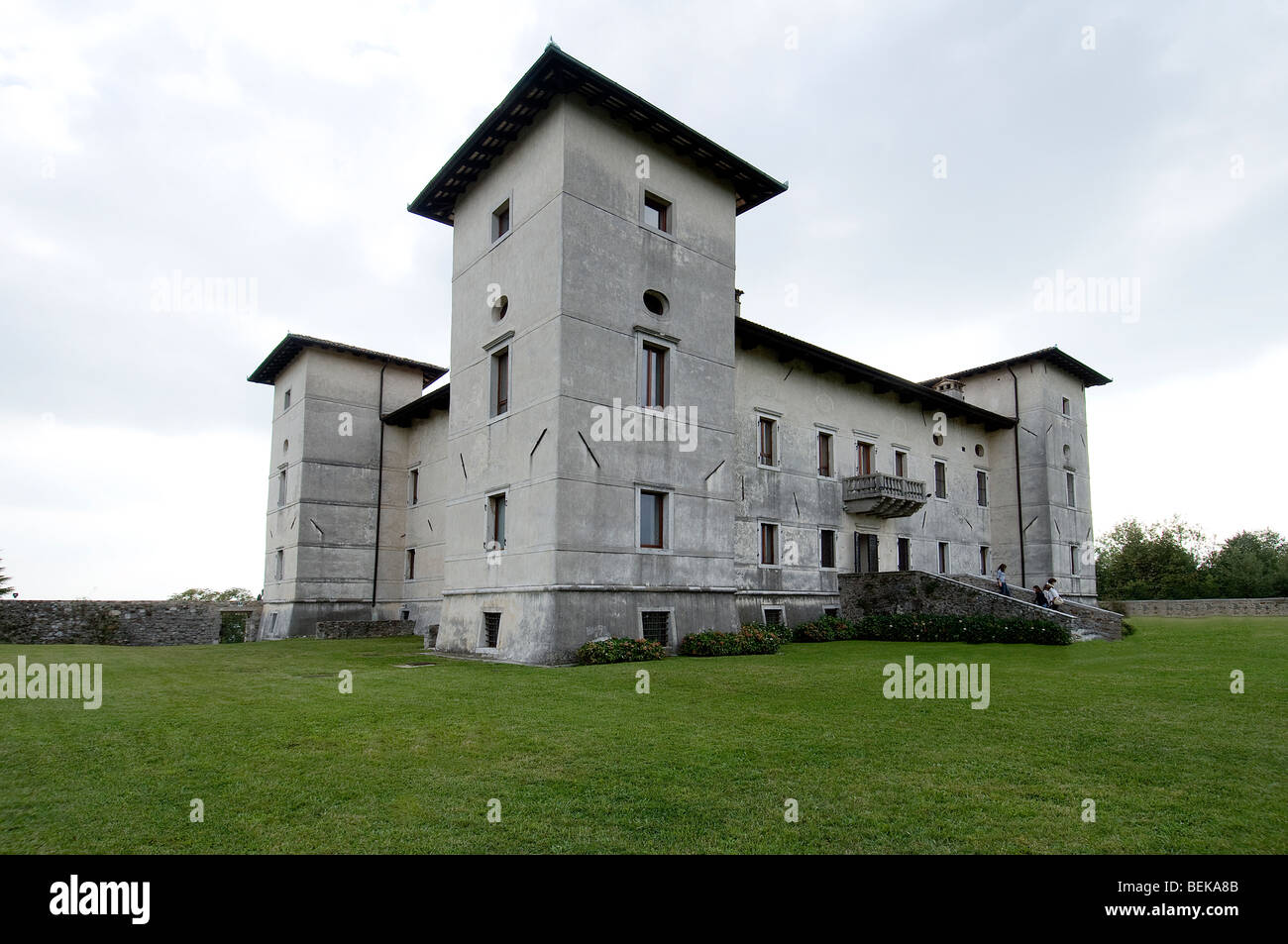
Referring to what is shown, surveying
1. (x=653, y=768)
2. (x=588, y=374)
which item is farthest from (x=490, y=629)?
(x=653, y=768)

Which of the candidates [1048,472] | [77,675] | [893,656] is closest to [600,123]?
[893,656]

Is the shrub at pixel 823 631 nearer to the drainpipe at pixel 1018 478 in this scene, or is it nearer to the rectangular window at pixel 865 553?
the rectangular window at pixel 865 553

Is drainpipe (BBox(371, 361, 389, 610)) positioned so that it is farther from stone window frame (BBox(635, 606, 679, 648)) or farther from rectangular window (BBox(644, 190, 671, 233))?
stone window frame (BBox(635, 606, 679, 648))

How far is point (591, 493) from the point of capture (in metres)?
19.2

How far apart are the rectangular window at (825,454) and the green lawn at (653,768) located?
1690 cm

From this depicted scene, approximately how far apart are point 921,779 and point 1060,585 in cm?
3513

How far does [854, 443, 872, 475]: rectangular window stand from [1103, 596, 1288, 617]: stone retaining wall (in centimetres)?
1987

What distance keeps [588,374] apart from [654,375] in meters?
2.61

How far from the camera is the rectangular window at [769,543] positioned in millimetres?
26906

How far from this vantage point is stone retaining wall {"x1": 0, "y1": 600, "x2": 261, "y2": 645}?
2453 cm

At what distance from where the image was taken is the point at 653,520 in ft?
68.0

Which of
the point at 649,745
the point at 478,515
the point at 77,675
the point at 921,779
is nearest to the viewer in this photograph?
the point at 921,779

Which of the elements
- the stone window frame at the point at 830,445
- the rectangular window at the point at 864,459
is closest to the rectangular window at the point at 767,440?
the stone window frame at the point at 830,445

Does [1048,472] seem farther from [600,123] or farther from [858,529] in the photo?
[600,123]
